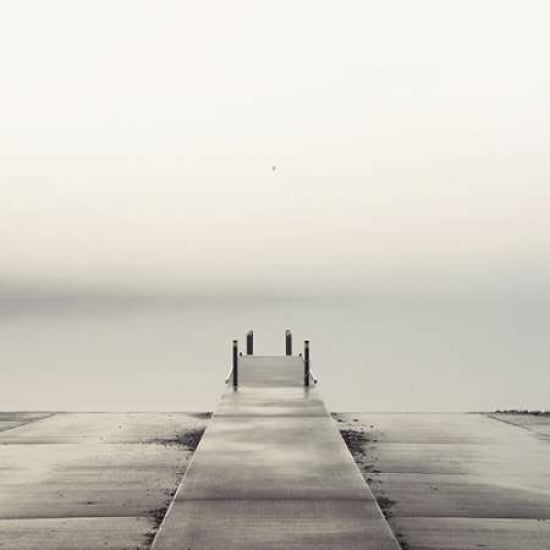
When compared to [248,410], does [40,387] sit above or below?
below

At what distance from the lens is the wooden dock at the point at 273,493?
318 inches

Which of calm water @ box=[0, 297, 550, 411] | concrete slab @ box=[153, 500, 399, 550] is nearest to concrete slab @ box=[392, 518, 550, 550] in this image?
concrete slab @ box=[153, 500, 399, 550]

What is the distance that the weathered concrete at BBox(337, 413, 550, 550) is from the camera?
948 centimetres

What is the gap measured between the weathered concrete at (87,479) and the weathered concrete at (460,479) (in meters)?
3.61

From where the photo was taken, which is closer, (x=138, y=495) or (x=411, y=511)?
(x=411, y=511)

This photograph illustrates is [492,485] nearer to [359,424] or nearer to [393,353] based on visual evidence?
[359,424]

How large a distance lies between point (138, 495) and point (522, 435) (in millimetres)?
10343

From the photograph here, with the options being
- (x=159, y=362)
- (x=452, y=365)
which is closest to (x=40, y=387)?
(x=159, y=362)

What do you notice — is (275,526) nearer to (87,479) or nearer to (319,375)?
(87,479)

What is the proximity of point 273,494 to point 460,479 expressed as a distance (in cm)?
435

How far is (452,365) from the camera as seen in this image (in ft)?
226

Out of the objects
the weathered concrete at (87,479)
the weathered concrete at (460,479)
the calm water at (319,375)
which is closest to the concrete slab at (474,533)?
the weathered concrete at (460,479)

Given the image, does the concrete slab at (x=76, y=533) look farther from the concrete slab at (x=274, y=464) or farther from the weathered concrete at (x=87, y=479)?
the concrete slab at (x=274, y=464)

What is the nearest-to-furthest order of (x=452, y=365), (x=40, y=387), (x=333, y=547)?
(x=333, y=547) → (x=40, y=387) → (x=452, y=365)
